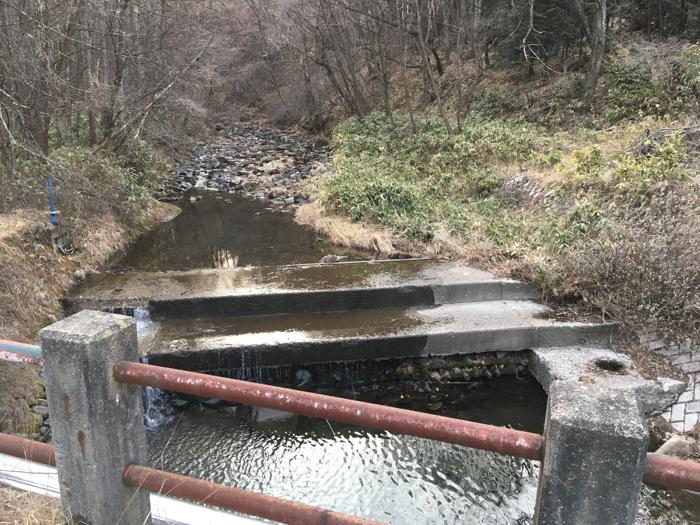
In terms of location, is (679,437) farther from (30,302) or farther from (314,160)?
(314,160)

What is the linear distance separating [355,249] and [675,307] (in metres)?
5.69

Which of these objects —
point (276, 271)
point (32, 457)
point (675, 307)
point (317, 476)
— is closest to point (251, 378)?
point (317, 476)

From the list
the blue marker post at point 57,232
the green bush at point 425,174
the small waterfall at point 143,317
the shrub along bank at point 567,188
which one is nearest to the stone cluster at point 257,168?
the green bush at point 425,174

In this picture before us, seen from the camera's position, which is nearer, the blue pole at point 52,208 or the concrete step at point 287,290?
the concrete step at point 287,290

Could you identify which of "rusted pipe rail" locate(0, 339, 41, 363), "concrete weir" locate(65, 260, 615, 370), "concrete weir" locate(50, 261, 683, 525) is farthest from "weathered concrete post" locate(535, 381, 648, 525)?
"concrete weir" locate(65, 260, 615, 370)

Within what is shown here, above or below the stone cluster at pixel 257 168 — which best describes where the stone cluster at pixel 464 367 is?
below

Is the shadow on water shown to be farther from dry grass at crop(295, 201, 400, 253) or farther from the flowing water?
Result: the flowing water

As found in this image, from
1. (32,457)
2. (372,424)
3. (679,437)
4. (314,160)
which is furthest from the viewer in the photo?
(314,160)

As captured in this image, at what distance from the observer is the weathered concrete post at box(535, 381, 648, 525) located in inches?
64.0

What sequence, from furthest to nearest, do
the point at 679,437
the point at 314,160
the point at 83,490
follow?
the point at 314,160 < the point at 679,437 < the point at 83,490

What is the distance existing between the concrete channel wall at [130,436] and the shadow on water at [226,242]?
24.0 ft

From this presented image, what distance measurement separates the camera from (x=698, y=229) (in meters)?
6.67

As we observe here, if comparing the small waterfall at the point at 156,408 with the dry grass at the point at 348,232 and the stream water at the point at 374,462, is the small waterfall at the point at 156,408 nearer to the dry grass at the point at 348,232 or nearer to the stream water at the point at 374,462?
the stream water at the point at 374,462

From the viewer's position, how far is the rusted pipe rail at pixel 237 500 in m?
1.96
